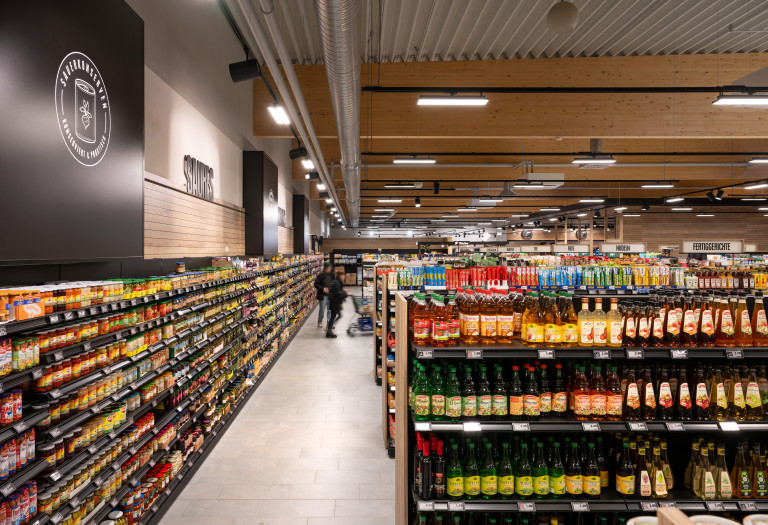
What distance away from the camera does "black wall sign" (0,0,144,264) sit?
8.85 ft

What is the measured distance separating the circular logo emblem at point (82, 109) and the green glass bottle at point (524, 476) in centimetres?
372

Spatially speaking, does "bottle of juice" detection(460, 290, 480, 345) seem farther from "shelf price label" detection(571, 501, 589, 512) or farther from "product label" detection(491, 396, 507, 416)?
"shelf price label" detection(571, 501, 589, 512)

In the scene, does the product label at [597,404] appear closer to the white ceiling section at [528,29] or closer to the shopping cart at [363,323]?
the white ceiling section at [528,29]

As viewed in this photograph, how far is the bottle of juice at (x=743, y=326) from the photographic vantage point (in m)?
3.11

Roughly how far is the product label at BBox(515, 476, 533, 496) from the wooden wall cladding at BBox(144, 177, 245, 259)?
4052 millimetres

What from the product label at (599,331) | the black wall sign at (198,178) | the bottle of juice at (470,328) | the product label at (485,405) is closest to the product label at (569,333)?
the product label at (599,331)

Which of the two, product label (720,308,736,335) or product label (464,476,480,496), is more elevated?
product label (720,308,736,335)

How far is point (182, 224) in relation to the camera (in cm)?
584

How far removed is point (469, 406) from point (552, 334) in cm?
73

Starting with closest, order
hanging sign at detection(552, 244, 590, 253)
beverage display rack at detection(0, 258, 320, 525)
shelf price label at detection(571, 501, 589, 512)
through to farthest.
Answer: beverage display rack at detection(0, 258, 320, 525)
shelf price label at detection(571, 501, 589, 512)
hanging sign at detection(552, 244, 590, 253)

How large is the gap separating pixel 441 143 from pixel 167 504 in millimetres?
10352

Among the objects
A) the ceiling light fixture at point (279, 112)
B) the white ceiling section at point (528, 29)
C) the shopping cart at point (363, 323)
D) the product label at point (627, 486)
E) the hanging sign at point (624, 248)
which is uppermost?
the white ceiling section at point (528, 29)

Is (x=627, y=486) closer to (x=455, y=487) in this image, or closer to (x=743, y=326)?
(x=455, y=487)

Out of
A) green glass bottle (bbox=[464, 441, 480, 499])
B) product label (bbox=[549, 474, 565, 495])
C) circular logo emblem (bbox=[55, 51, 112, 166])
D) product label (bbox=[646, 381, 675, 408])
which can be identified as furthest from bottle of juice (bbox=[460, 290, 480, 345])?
circular logo emblem (bbox=[55, 51, 112, 166])
